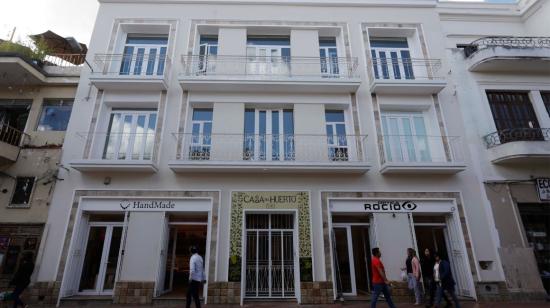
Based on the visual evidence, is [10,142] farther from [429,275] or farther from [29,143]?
[429,275]

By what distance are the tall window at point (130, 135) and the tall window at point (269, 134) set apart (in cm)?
325

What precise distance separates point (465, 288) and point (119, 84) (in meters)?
12.9

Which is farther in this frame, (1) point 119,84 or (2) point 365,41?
(2) point 365,41

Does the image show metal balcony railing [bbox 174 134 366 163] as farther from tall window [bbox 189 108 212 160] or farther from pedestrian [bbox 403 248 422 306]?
pedestrian [bbox 403 248 422 306]

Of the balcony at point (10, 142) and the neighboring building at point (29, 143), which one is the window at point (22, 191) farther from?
the balcony at point (10, 142)

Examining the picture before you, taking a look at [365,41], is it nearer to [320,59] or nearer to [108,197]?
[320,59]

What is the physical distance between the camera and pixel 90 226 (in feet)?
30.9

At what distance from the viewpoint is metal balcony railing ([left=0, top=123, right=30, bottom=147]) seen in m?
10.1

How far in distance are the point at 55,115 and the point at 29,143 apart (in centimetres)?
127

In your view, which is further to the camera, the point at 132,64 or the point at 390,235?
the point at 132,64

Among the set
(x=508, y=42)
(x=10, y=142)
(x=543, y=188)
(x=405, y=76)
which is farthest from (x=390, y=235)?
(x=10, y=142)

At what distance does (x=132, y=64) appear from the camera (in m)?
11.2

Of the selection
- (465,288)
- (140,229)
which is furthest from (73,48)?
(465,288)

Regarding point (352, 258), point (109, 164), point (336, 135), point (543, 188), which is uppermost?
point (336, 135)
